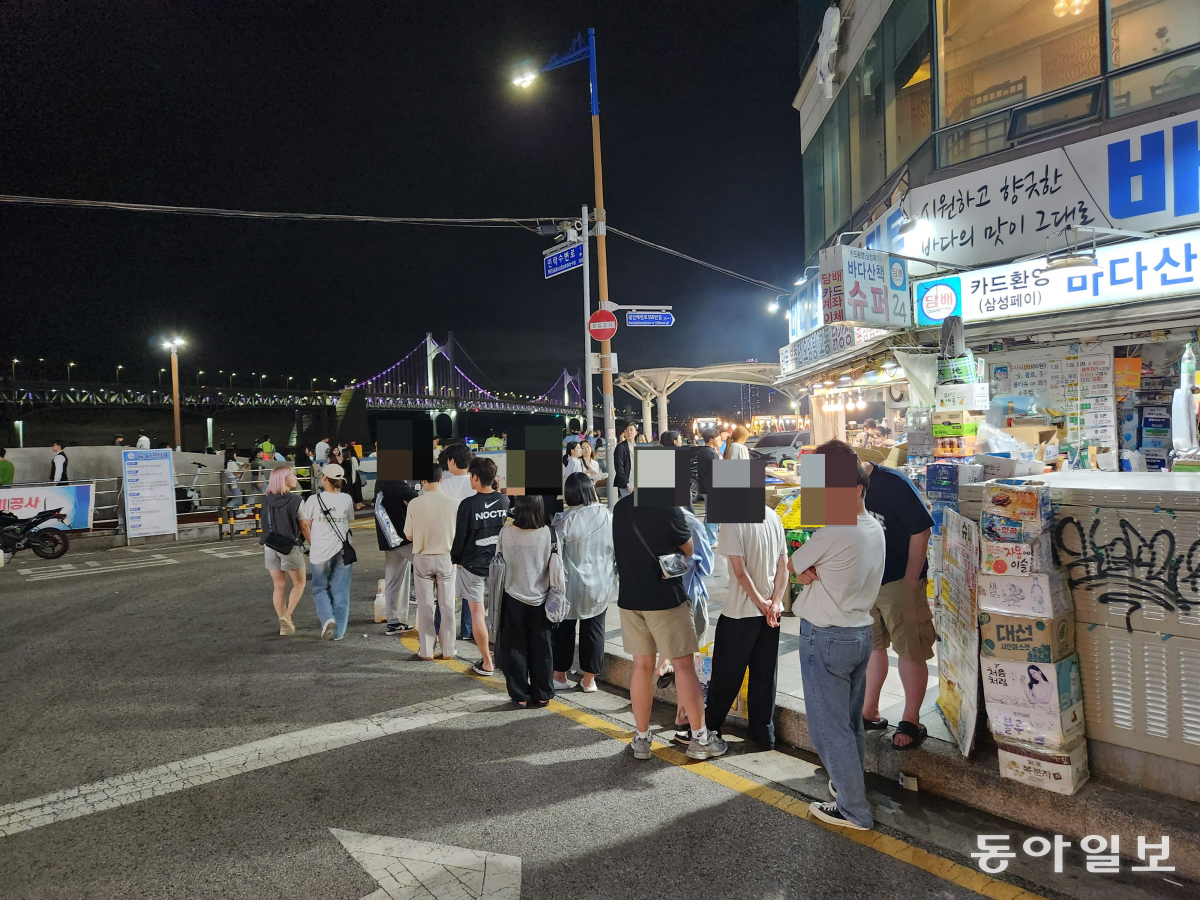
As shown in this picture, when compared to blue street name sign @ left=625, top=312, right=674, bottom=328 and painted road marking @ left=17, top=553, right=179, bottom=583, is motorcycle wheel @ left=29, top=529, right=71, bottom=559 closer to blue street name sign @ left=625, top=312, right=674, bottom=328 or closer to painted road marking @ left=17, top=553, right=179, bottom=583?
painted road marking @ left=17, top=553, right=179, bottom=583

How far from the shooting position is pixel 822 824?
2.94m

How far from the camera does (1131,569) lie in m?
2.74

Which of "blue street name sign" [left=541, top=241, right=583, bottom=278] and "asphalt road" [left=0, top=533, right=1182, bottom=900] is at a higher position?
"blue street name sign" [left=541, top=241, right=583, bottom=278]

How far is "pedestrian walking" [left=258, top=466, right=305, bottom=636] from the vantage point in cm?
628

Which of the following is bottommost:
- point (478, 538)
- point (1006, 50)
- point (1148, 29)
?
point (478, 538)

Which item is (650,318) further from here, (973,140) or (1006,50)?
(1006,50)

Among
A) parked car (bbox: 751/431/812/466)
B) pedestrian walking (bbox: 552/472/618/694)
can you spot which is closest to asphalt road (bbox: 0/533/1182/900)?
pedestrian walking (bbox: 552/472/618/694)

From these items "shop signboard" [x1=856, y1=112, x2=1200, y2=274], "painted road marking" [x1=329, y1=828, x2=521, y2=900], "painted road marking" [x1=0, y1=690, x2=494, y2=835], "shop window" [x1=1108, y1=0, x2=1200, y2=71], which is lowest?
"painted road marking" [x1=0, y1=690, x2=494, y2=835]

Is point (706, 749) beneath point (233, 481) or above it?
beneath

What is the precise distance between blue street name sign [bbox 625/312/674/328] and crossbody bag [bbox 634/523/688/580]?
24.9 feet

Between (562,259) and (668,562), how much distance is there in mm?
8695

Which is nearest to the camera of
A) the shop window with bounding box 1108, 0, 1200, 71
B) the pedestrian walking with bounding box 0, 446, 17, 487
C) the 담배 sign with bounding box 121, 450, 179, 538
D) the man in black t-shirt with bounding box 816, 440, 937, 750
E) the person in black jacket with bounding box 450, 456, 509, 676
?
the man in black t-shirt with bounding box 816, 440, 937, 750

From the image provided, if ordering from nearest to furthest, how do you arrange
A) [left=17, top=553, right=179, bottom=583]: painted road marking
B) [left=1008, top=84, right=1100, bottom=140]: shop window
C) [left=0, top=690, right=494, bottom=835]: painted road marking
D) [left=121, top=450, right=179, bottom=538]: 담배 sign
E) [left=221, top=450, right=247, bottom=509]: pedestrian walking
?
[left=0, top=690, right=494, bottom=835]: painted road marking → [left=1008, top=84, right=1100, bottom=140]: shop window → [left=17, top=553, right=179, bottom=583]: painted road marking → [left=121, top=450, right=179, bottom=538]: 담배 sign → [left=221, top=450, right=247, bottom=509]: pedestrian walking

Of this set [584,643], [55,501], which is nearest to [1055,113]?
[584,643]
